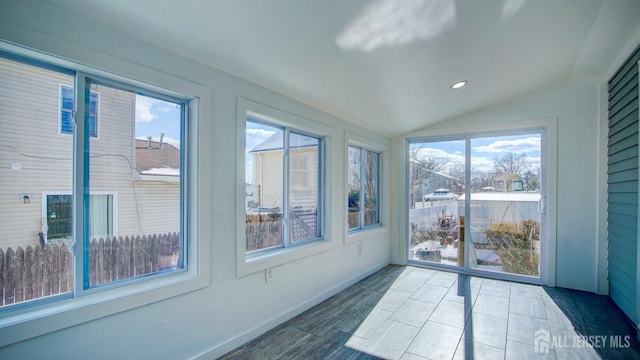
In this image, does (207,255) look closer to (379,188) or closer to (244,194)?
(244,194)

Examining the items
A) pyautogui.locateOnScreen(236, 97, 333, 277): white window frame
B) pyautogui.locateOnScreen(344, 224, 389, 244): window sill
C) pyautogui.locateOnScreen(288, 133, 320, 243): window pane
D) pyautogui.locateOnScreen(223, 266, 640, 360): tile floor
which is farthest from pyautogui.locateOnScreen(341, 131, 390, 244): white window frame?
pyautogui.locateOnScreen(223, 266, 640, 360): tile floor

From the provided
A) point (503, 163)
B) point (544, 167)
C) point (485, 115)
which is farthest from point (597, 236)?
point (485, 115)

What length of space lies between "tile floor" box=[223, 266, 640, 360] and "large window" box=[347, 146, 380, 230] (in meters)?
1.06

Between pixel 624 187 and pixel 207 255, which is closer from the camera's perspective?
pixel 207 255

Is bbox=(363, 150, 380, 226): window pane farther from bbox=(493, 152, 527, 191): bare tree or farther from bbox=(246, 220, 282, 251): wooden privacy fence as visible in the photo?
bbox=(246, 220, 282, 251): wooden privacy fence

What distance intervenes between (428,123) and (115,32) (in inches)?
163

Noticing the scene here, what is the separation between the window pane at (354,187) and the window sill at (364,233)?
0.14m

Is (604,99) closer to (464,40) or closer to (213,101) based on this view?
(464,40)

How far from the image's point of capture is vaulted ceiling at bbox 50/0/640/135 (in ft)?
5.75

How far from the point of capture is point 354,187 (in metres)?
4.47

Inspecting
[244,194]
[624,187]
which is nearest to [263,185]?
[244,194]

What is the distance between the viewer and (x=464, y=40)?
7.87 feet

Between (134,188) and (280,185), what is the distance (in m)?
1.45

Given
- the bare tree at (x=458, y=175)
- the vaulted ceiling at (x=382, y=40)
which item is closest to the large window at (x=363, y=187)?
the vaulted ceiling at (x=382, y=40)
